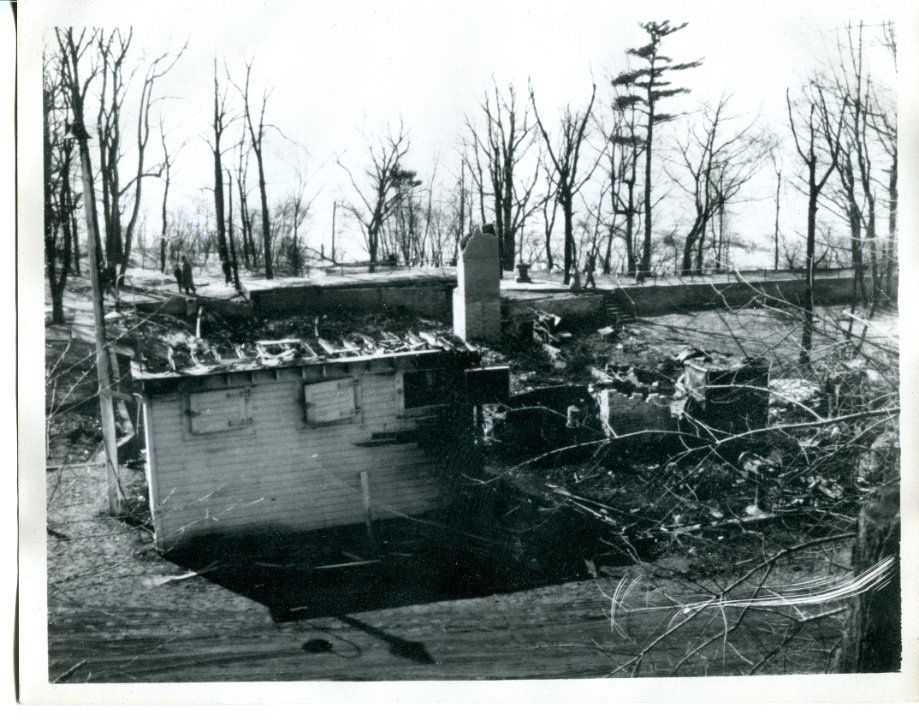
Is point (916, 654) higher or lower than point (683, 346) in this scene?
lower

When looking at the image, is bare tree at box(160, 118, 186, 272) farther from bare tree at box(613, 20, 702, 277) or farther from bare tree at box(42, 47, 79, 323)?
bare tree at box(613, 20, 702, 277)

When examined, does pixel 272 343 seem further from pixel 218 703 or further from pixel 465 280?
pixel 218 703

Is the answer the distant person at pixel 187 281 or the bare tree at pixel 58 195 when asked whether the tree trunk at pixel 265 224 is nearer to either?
the distant person at pixel 187 281

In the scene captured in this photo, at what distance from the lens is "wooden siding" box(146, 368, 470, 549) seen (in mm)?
3533

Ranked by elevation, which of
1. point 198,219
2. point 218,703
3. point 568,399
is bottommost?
point 218,703

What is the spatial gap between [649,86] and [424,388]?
2271 millimetres

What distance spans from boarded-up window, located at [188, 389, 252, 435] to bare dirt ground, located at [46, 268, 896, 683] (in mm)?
497

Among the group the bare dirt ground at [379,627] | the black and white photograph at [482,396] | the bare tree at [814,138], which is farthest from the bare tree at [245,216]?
the bare tree at [814,138]

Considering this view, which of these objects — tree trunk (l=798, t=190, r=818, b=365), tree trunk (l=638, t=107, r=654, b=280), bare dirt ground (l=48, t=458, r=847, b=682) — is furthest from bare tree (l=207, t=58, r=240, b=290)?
tree trunk (l=798, t=190, r=818, b=365)

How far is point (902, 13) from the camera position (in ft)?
11.0

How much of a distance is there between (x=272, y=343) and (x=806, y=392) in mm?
3250

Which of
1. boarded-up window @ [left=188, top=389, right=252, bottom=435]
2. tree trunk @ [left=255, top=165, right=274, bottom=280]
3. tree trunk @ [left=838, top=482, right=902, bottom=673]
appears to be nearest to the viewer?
tree trunk @ [left=838, top=482, right=902, bottom=673]

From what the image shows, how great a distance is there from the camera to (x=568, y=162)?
3.58m

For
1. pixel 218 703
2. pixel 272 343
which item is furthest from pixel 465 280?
pixel 218 703
